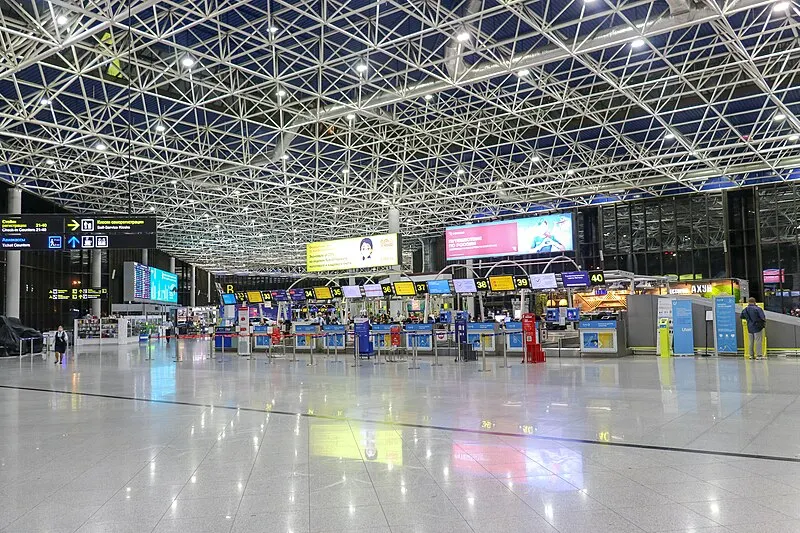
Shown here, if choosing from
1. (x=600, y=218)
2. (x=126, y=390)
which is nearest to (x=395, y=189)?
(x=600, y=218)

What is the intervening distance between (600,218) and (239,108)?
27.6 meters

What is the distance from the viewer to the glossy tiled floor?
166 inches

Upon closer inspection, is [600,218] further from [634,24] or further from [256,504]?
[256,504]

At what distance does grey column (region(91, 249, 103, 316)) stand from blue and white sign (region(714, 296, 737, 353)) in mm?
39453

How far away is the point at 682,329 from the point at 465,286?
7.79 metres

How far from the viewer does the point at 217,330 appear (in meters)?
28.2

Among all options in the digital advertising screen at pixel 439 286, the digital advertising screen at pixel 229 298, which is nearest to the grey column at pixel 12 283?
the digital advertising screen at pixel 229 298

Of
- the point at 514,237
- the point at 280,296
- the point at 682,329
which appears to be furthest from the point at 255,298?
the point at 682,329

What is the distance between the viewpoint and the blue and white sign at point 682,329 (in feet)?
64.8

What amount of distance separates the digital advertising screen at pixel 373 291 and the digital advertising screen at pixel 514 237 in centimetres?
834

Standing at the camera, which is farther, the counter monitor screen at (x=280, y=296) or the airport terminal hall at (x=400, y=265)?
the counter monitor screen at (x=280, y=296)

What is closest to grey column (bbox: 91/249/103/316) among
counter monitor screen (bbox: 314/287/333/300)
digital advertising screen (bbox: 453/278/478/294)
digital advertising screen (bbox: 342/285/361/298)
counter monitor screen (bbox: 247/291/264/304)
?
counter monitor screen (bbox: 247/291/264/304)

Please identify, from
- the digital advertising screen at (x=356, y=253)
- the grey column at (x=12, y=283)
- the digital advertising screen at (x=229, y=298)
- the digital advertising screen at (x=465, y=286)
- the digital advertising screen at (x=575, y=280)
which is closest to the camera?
the digital advertising screen at (x=575, y=280)

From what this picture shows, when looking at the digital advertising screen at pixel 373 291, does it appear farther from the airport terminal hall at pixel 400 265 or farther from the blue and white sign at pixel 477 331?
the blue and white sign at pixel 477 331
